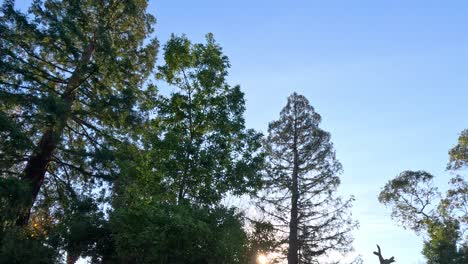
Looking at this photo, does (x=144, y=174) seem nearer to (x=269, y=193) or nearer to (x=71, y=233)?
(x=71, y=233)

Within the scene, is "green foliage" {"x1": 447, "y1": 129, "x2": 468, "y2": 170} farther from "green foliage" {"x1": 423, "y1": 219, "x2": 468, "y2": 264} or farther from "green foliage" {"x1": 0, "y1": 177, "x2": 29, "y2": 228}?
"green foliage" {"x1": 0, "y1": 177, "x2": 29, "y2": 228}

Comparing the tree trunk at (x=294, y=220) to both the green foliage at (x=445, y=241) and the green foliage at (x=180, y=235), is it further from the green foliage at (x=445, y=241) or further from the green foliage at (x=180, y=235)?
the green foliage at (x=180, y=235)

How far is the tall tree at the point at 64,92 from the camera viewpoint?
14531mm

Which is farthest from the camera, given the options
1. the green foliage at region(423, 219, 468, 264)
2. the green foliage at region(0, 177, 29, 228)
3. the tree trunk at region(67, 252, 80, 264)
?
the green foliage at region(423, 219, 468, 264)

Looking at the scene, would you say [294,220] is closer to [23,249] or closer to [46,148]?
[46,148]

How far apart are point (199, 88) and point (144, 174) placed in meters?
3.09

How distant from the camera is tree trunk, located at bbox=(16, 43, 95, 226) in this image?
1452cm

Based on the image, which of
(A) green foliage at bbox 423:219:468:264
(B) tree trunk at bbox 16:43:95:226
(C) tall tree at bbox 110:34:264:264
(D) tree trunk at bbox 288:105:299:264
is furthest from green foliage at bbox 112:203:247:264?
(A) green foliage at bbox 423:219:468:264

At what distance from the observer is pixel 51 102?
45.1 feet

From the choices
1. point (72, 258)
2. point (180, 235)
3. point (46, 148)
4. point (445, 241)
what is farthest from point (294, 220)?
point (180, 235)

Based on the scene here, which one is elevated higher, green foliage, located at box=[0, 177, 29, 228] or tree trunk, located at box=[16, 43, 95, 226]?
tree trunk, located at box=[16, 43, 95, 226]

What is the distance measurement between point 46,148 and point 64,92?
2612 millimetres

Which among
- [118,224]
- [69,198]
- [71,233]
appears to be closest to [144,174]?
[118,224]

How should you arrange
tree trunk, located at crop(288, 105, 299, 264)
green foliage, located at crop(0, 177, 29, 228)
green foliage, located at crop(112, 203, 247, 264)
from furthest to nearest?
tree trunk, located at crop(288, 105, 299, 264) < green foliage, located at crop(0, 177, 29, 228) < green foliage, located at crop(112, 203, 247, 264)
